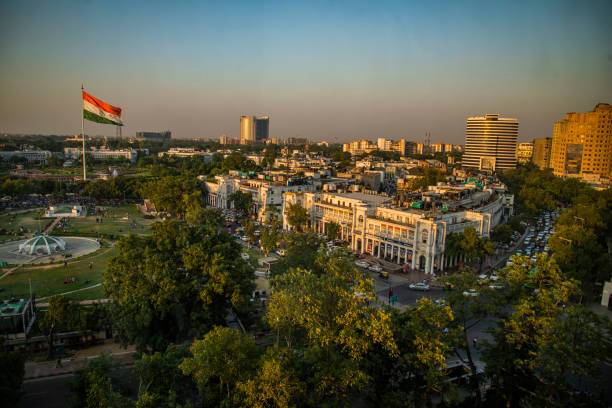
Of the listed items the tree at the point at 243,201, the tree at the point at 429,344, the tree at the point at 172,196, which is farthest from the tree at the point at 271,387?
the tree at the point at 243,201

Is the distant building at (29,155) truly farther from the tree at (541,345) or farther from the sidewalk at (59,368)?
the tree at (541,345)

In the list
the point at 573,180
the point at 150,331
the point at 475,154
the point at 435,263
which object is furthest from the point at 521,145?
the point at 150,331

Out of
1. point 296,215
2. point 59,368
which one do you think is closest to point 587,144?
point 296,215

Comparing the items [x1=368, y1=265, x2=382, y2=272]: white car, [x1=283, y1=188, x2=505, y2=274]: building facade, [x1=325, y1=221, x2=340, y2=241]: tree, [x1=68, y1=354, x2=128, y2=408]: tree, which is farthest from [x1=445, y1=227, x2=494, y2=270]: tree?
[x1=68, y1=354, x2=128, y2=408]: tree

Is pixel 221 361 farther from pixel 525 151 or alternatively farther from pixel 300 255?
pixel 525 151

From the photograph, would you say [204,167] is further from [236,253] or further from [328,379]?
[328,379]

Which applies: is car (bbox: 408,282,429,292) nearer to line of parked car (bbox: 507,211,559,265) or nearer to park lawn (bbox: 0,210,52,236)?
line of parked car (bbox: 507,211,559,265)
